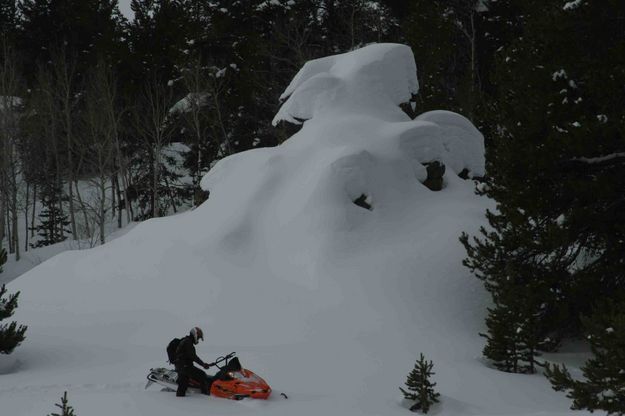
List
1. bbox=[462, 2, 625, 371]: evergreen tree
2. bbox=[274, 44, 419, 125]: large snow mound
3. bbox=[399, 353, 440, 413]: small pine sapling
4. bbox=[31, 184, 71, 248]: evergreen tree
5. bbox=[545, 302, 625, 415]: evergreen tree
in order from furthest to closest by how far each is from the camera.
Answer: bbox=[31, 184, 71, 248]: evergreen tree, bbox=[274, 44, 419, 125]: large snow mound, bbox=[462, 2, 625, 371]: evergreen tree, bbox=[399, 353, 440, 413]: small pine sapling, bbox=[545, 302, 625, 415]: evergreen tree

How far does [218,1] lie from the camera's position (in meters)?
33.9

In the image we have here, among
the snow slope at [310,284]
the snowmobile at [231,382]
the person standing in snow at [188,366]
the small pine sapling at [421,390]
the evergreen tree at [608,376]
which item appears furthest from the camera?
the snow slope at [310,284]

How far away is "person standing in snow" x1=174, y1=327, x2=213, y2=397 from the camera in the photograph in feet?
33.0

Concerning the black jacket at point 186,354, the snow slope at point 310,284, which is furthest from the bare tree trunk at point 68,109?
the black jacket at point 186,354

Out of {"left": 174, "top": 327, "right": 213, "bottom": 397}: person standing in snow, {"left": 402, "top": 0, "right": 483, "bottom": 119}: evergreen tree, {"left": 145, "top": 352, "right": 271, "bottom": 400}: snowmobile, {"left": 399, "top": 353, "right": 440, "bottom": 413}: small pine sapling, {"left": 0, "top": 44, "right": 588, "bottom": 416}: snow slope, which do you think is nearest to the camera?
{"left": 399, "top": 353, "right": 440, "bottom": 413}: small pine sapling

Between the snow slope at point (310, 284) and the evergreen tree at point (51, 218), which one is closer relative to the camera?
the snow slope at point (310, 284)

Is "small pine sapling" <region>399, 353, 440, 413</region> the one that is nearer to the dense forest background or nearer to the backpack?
the dense forest background

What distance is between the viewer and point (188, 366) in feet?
33.1

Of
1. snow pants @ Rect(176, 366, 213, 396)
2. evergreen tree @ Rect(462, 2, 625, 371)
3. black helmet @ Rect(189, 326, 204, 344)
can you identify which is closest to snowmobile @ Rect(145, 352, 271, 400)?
snow pants @ Rect(176, 366, 213, 396)

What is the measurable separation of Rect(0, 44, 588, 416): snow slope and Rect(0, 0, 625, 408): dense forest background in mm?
1512

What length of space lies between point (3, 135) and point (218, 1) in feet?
48.0

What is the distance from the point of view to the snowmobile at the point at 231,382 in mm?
9570

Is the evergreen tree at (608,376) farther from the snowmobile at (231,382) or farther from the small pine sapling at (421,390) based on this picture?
the snowmobile at (231,382)

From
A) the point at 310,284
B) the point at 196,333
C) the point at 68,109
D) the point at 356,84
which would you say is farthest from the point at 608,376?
Answer: the point at 68,109
